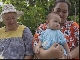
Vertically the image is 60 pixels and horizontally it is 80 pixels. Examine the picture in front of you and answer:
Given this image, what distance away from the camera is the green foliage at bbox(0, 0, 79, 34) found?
A: 5945mm

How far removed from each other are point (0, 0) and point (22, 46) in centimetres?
428

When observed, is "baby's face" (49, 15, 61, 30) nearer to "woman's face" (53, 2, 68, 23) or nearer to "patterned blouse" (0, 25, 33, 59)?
"woman's face" (53, 2, 68, 23)

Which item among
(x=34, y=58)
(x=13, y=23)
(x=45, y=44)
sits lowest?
(x=34, y=58)

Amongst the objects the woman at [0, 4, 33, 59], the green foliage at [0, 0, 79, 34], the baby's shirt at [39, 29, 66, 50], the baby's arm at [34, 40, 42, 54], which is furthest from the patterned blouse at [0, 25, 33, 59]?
the green foliage at [0, 0, 79, 34]

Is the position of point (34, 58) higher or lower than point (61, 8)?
lower

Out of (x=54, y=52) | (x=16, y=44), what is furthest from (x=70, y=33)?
(x=16, y=44)

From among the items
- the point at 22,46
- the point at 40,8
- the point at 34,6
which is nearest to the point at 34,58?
the point at 22,46

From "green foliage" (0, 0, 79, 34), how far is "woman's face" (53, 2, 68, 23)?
8.45 ft

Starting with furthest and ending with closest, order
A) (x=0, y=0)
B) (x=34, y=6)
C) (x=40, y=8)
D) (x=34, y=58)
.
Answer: (x=0, y=0) → (x=34, y=6) → (x=40, y=8) → (x=34, y=58)

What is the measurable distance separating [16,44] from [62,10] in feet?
2.35

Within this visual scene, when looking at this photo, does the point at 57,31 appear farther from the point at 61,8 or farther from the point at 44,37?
the point at 61,8

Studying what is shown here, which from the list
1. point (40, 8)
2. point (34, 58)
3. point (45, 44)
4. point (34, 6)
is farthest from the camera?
point (34, 6)

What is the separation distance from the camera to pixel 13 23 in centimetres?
308

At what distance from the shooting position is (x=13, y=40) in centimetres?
308
